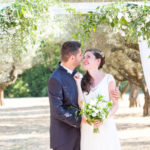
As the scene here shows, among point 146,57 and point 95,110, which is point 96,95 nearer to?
point 95,110

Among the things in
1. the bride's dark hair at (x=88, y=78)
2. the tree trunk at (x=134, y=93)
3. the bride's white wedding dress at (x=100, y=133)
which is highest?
the bride's dark hair at (x=88, y=78)

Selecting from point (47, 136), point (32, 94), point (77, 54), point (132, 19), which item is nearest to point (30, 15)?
point (132, 19)

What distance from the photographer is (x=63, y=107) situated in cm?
334

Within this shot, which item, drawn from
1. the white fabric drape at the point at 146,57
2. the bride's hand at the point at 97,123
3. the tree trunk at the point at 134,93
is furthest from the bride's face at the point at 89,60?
the tree trunk at the point at 134,93

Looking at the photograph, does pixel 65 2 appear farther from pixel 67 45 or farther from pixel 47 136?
pixel 47 136

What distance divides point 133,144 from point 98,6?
12.5ft

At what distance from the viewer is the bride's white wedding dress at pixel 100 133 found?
3.45 m

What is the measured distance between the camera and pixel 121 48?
38.5ft

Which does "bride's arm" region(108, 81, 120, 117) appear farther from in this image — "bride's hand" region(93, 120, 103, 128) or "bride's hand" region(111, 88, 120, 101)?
"bride's hand" region(93, 120, 103, 128)

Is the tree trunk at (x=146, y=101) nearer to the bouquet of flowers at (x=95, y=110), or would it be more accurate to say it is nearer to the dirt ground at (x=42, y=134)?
the dirt ground at (x=42, y=134)

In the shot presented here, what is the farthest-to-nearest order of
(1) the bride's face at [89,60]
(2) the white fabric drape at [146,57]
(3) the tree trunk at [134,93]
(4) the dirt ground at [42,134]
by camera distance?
(3) the tree trunk at [134,93], (4) the dirt ground at [42,134], (2) the white fabric drape at [146,57], (1) the bride's face at [89,60]

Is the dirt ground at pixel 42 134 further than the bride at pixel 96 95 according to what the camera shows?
Yes

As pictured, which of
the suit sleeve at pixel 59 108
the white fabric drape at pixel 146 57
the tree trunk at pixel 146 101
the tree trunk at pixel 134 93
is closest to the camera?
the suit sleeve at pixel 59 108

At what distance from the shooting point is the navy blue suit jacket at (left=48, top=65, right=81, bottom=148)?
129 inches
